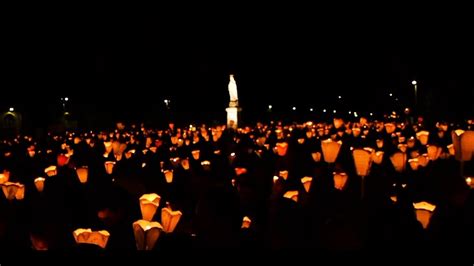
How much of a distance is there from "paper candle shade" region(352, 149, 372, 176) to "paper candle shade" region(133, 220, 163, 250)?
10.7 feet

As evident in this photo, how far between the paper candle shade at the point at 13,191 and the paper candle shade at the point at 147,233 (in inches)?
154

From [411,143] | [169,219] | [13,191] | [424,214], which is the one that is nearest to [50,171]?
[13,191]

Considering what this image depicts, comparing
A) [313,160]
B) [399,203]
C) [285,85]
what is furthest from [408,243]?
[285,85]

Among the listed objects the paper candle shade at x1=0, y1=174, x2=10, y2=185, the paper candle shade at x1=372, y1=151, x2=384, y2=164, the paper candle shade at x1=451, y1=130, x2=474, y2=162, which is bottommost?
the paper candle shade at x1=0, y1=174, x2=10, y2=185

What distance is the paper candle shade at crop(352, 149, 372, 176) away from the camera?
6492mm

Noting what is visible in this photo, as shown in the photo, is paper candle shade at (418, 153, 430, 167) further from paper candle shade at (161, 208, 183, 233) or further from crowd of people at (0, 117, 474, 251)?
paper candle shade at (161, 208, 183, 233)

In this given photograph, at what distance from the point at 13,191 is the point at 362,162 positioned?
16.4 ft

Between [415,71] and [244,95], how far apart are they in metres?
24.9

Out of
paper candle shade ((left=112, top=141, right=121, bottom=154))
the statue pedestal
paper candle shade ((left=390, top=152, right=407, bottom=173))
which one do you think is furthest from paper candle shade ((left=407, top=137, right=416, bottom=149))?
the statue pedestal

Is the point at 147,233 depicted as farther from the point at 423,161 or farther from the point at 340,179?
the point at 423,161

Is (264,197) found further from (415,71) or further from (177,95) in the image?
(177,95)

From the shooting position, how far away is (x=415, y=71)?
37.2 meters

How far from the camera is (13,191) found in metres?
7.40

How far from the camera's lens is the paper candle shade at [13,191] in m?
7.30
